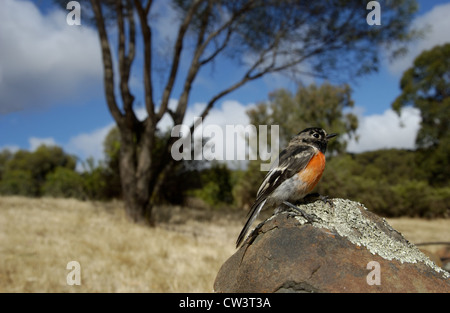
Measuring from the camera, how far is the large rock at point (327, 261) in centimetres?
155

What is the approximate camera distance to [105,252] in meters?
6.36

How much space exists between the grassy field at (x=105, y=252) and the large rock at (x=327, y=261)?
9.68 feet

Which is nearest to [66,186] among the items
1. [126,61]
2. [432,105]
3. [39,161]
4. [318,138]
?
[126,61]

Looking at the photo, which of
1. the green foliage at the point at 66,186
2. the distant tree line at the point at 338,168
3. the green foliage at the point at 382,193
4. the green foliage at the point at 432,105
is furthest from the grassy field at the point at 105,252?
the green foliage at the point at 432,105

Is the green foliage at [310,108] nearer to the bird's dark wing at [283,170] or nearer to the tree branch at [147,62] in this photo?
the tree branch at [147,62]

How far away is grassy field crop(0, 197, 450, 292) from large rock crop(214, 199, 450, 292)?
116 inches

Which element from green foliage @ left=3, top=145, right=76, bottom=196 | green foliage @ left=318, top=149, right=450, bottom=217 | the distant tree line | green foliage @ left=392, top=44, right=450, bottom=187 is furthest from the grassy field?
green foliage @ left=3, top=145, right=76, bottom=196

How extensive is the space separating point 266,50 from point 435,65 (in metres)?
14.9

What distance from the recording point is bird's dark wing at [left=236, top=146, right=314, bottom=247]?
6.74 feet

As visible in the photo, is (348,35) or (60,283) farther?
(348,35)

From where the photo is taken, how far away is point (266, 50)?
11.5 meters

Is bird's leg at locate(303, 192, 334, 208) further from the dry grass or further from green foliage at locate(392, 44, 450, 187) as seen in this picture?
green foliage at locate(392, 44, 450, 187)

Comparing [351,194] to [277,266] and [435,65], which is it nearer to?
[435,65]
